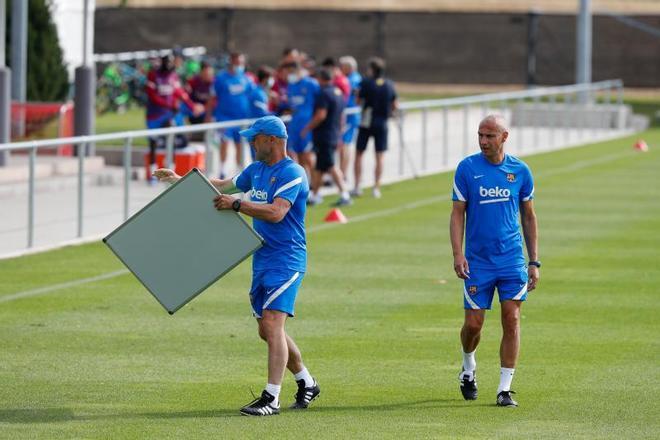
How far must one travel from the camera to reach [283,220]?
10.1 m

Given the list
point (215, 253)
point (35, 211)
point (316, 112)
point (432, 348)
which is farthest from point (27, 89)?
point (215, 253)

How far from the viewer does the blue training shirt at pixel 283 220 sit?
10.1m

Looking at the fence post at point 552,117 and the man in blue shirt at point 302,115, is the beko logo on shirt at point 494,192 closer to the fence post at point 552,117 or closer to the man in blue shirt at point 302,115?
the man in blue shirt at point 302,115

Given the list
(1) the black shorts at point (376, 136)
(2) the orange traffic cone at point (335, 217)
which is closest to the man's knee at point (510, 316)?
(2) the orange traffic cone at point (335, 217)

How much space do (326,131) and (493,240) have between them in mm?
13377

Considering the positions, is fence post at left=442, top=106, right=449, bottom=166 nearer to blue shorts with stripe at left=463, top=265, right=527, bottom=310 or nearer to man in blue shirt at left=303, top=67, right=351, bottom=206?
man in blue shirt at left=303, top=67, right=351, bottom=206

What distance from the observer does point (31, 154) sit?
18.2 meters

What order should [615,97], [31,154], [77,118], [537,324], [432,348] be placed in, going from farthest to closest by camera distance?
[615,97] < [77,118] < [31,154] < [537,324] < [432,348]

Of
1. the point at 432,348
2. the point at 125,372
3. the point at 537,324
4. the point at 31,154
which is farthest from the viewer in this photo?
the point at 31,154

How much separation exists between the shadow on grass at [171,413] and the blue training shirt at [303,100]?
13.7 metres

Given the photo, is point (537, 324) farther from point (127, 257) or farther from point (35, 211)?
point (35, 211)

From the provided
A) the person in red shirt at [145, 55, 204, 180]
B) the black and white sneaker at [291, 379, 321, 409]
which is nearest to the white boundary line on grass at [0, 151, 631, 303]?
the person in red shirt at [145, 55, 204, 180]

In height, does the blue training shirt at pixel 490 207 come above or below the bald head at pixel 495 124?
below

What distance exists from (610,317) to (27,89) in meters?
19.2
